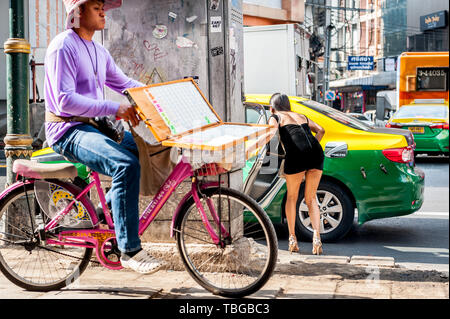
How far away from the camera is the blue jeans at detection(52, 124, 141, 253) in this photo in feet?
12.5

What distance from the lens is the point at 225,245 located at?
162 inches

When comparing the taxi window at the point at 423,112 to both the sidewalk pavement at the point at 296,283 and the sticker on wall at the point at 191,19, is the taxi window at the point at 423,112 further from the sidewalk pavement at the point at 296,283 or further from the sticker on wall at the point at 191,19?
the sticker on wall at the point at 191,19

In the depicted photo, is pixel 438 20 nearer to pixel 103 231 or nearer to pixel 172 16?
pixel 172 16

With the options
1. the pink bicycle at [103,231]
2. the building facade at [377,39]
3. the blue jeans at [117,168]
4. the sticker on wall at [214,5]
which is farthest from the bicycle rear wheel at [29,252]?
the building facade at [377,39]

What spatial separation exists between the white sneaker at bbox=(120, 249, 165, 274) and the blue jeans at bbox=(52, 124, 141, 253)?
5cm

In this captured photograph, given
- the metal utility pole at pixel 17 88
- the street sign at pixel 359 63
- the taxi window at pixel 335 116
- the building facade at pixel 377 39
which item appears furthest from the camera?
the building facade at pixel 377 39

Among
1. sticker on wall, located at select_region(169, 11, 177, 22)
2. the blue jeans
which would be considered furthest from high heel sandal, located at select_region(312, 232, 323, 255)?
the blue jeans

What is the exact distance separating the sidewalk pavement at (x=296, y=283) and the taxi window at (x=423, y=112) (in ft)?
36.8

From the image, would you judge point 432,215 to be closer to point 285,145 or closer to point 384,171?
point 384,171

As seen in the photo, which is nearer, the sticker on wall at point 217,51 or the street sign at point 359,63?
the sticker on wall at point 217,51

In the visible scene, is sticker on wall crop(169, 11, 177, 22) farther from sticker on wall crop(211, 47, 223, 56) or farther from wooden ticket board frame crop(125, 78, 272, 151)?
wooden ticket board frame crop(125, 78, 272, 151)

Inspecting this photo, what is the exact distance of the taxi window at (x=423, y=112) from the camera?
1577 cm

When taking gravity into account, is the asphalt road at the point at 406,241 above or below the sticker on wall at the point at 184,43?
below
